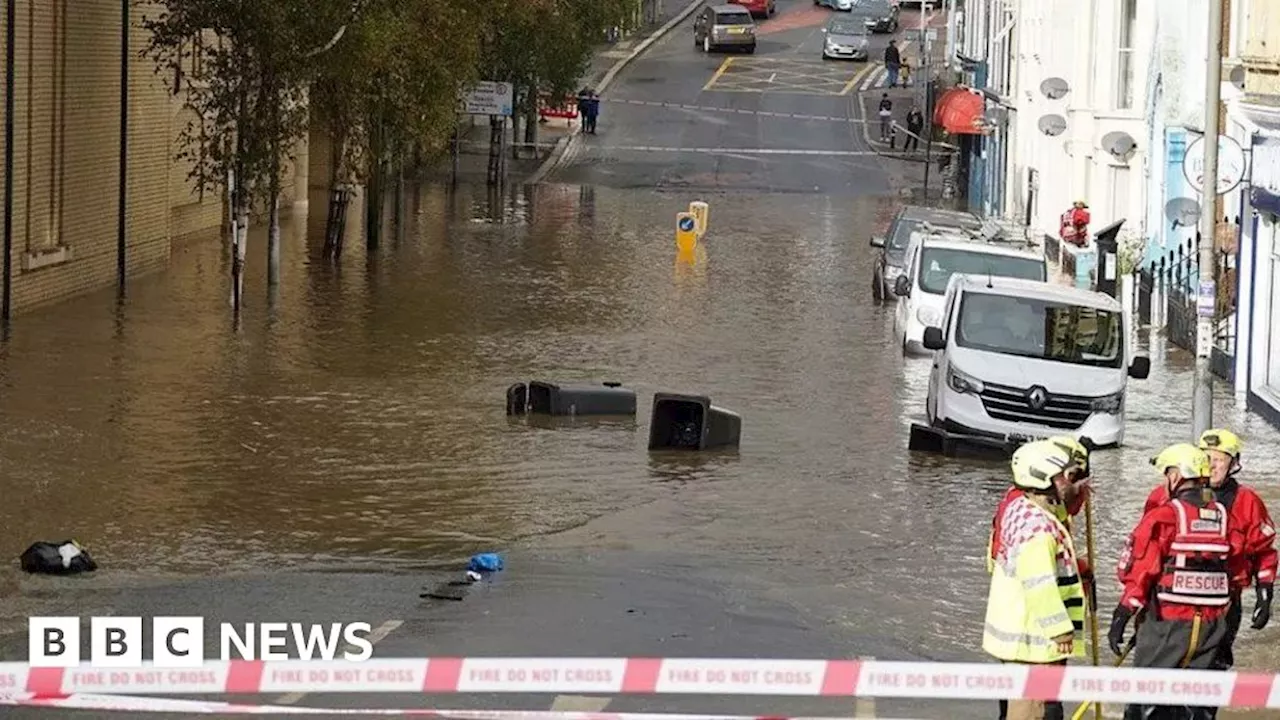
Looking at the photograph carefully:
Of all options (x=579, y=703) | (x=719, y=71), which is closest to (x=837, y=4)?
(x=719, y=71)

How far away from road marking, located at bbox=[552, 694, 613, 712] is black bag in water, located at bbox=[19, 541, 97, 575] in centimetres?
488

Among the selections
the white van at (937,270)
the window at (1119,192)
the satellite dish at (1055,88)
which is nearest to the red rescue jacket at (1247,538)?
the white van at (937,270)

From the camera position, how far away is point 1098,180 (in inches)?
1917

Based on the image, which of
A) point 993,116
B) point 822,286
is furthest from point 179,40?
point 993,116

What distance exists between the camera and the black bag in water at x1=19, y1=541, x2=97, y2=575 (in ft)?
→ 54.3

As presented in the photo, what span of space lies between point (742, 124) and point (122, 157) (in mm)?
40116

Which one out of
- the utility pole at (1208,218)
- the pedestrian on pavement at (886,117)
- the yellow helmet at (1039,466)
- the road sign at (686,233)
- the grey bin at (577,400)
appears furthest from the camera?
the pedestrian on pavement at (886,117)

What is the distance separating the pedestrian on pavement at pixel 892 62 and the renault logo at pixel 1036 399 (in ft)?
194

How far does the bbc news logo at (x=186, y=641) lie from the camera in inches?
547

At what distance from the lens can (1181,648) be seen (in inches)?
469

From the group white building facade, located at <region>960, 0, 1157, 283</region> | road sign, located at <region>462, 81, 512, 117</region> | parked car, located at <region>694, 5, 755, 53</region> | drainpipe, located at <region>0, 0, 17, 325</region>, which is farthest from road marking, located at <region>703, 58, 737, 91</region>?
drainpipe, located at <region>0, 0, 17, 325</region>

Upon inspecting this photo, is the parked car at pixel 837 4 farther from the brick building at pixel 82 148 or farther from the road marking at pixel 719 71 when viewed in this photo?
the brick building at pixel 82 148

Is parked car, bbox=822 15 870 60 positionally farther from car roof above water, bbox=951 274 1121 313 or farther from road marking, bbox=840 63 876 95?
car roof above water, bbox=951 274 1121 313

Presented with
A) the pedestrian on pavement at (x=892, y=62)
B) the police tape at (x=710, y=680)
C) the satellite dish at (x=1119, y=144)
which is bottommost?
the police tape at (x=710, y=680)
